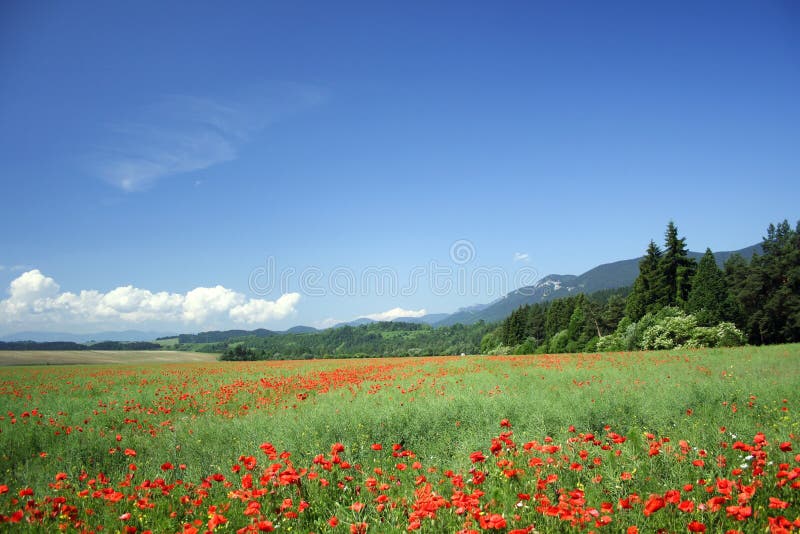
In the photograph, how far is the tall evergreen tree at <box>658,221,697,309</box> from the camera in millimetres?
43156

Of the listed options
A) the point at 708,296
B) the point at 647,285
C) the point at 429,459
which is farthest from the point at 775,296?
the point at 429,459

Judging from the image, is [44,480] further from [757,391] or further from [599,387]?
[757,391]

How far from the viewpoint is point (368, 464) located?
5840 mm

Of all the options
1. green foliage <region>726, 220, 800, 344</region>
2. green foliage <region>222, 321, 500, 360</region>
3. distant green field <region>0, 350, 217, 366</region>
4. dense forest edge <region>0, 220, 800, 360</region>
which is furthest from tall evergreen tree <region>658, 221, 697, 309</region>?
green foliage <region>222, 321, 500, 360</region>

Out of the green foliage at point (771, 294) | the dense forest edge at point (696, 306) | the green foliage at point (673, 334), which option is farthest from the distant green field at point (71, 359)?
the green foliage at point (771, 294)

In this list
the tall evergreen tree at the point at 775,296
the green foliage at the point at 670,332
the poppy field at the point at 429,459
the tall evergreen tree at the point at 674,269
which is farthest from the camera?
the tall evergreen tree at the point at 674,269

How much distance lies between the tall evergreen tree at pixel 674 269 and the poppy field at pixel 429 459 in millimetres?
33048

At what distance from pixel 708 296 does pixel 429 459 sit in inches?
1640

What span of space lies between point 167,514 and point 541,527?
370 centimetres

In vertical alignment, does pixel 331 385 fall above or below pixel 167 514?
below

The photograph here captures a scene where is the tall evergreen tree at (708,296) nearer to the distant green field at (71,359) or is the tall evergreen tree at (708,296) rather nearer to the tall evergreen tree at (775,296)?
the tall evergreen tree at (775,296)

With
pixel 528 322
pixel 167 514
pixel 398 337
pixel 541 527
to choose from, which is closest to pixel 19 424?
pixel 167 514

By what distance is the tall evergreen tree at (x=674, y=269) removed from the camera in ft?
142

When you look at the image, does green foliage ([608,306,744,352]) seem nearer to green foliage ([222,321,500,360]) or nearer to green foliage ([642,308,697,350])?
green foliage ([642,308,697,350])
